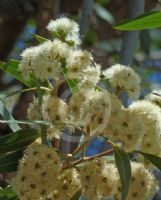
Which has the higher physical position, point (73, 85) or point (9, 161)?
point (73, 85)

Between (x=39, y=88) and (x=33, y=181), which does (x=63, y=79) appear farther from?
(x=33, y=181)

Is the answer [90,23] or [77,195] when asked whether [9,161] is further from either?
[90,23]

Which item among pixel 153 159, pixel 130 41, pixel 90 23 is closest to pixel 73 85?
pixel 153 159

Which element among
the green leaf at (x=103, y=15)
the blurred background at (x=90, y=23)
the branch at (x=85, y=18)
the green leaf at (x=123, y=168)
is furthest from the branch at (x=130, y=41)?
the green leaf at (x=123, y=168)

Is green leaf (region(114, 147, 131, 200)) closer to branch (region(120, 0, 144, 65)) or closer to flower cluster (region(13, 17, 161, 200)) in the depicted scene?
flower cluster (region(13, 17, 161, 200))

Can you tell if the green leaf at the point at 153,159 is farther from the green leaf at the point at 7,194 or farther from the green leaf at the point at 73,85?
the green leaf at the point at 7,194

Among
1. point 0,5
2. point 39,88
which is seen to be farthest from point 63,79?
point 0,5

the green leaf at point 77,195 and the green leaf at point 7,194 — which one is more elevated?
the green leaf at point 77,195
